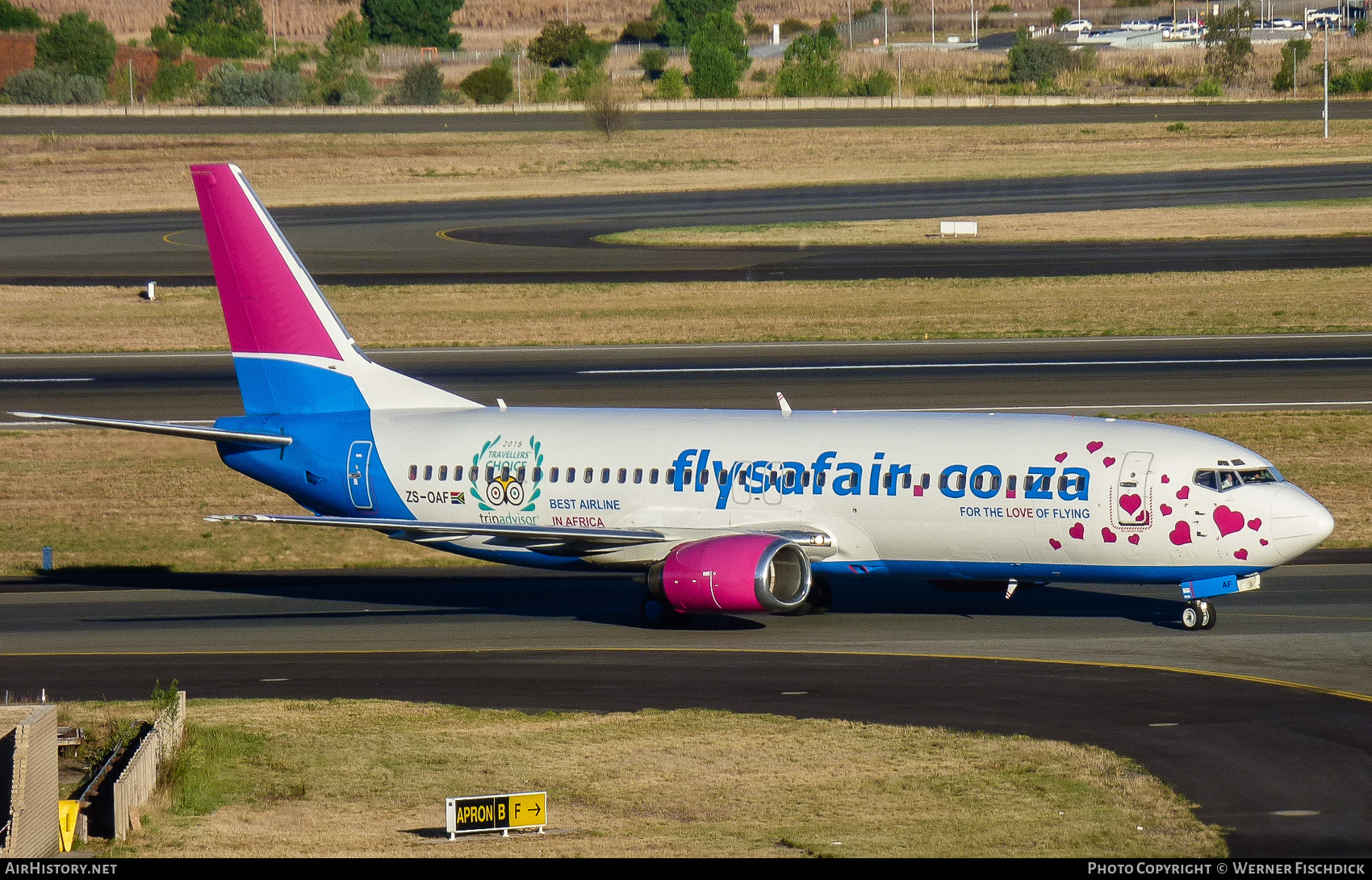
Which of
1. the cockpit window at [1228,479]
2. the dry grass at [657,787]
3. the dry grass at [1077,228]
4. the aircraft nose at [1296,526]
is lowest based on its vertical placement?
the dry grass at [657,787]

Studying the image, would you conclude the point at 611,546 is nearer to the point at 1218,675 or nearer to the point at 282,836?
the point at 1218,675

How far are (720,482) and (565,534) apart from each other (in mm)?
3507

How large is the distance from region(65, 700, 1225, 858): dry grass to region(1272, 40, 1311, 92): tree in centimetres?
17047

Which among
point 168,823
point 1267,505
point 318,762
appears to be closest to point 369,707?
point 318,762

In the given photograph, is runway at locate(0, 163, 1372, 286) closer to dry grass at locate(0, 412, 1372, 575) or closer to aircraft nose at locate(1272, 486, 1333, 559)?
dry grass at locate(0, 412, 1372, 575)

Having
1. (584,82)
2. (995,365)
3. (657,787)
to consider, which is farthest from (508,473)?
(584,82)

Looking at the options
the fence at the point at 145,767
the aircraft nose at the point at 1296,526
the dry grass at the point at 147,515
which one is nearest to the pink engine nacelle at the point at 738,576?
the aircraft nose at the point at 1296,526

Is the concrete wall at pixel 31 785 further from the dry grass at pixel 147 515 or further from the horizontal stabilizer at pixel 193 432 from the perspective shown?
the dry grass at pixel 147 515

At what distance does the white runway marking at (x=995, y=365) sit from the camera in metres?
68.0

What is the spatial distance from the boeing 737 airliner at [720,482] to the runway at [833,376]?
65.1 ft

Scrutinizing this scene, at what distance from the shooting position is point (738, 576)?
118 feet

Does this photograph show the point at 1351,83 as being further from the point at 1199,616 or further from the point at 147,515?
the point at 1199,616

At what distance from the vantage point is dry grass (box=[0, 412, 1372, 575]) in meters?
48.0

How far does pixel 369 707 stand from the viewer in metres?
31.2
